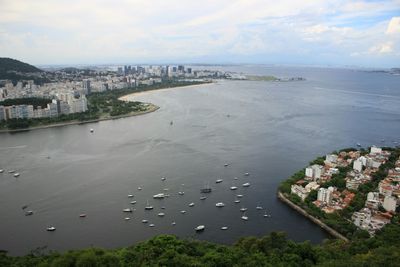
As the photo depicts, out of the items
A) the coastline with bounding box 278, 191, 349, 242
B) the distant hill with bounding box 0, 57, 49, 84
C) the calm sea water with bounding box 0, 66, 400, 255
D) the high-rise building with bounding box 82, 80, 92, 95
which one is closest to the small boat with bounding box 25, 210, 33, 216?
the calm sea water with bounding box 0, 66, 400, 255

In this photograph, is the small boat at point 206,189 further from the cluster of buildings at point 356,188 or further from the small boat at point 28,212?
the small boat at point 28,212

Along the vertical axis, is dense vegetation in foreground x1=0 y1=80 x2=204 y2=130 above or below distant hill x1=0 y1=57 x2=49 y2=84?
below

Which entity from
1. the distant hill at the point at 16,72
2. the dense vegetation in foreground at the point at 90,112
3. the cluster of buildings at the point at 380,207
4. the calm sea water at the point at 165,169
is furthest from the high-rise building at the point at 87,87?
the cluster of buildings at the point at 380,207

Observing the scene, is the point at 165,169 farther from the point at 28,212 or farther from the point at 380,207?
the point at 380,207

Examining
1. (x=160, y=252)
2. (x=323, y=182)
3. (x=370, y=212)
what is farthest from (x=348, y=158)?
(x=160, y=252)

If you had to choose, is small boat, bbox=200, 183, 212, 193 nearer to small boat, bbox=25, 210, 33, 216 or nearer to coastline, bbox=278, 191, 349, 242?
coastline, bbox=278, 191, 349, 242
